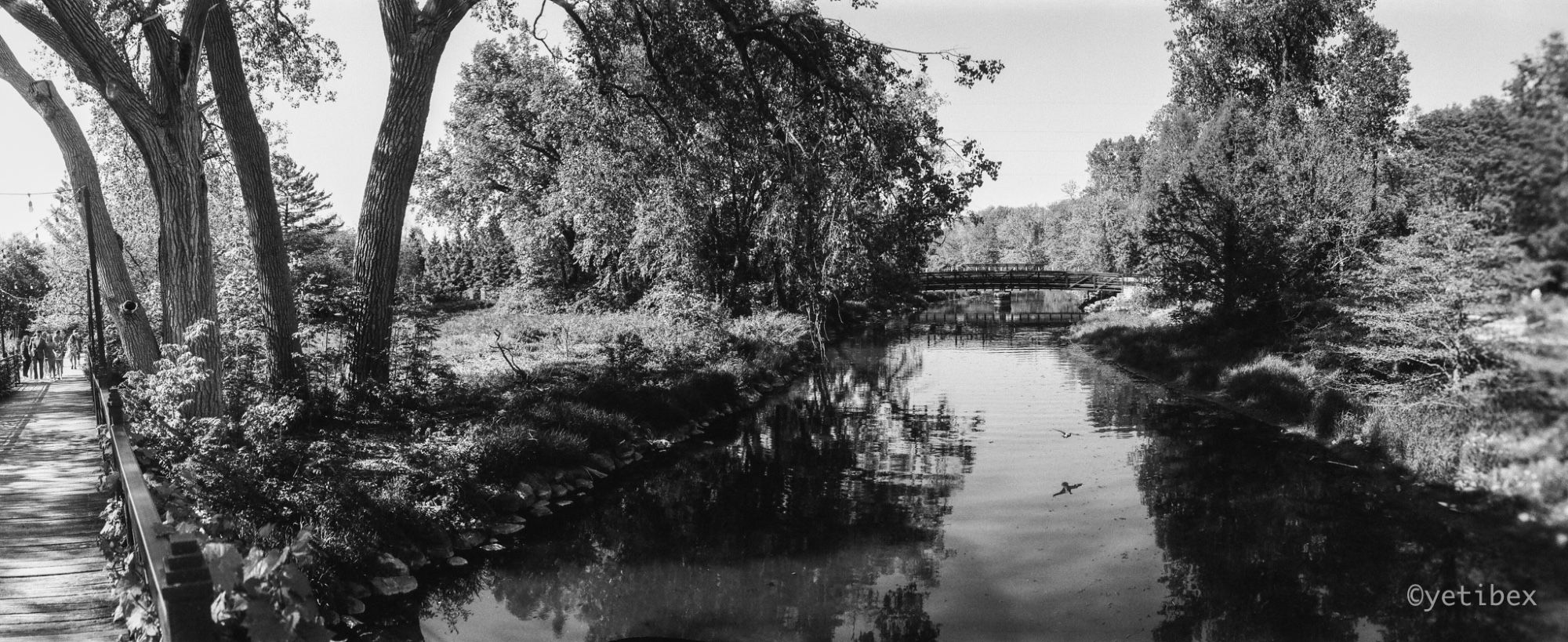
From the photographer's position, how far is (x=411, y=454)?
10.0 m

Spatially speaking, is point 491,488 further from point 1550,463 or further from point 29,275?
point 29,275

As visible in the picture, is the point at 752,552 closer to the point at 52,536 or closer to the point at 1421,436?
the point at 52,536

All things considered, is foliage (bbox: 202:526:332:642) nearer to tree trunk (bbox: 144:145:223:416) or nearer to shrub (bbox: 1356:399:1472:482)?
tree trunk (bbox: 144:145:223:416)

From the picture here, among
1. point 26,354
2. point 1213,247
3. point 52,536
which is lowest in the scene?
point 52,536

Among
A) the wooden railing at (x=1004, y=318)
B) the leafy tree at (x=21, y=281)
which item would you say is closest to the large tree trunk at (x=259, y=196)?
the leafy tree at (x=21, y=281)

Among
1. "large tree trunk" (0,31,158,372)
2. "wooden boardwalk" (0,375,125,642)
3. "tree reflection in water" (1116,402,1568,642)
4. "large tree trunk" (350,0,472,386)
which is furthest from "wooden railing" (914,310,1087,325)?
"wooden boardwalk" (0,375,125,642)

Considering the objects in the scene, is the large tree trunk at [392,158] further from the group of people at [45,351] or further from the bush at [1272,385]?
the bush at [1272,385]

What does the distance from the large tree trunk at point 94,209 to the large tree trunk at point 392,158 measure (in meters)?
2.59

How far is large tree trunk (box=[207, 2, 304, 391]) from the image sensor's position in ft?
35.1

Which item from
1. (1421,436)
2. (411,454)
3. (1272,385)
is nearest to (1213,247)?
(1272,385)

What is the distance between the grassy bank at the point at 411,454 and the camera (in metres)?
7.30

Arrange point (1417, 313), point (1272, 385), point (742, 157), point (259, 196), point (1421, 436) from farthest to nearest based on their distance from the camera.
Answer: point (1272, 385), point (742, 157), point (1421, 436), point (1417, 313), point (259, 196)

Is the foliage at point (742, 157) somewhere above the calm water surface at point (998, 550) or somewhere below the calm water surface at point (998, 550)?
above

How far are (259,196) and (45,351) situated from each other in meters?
14.1
